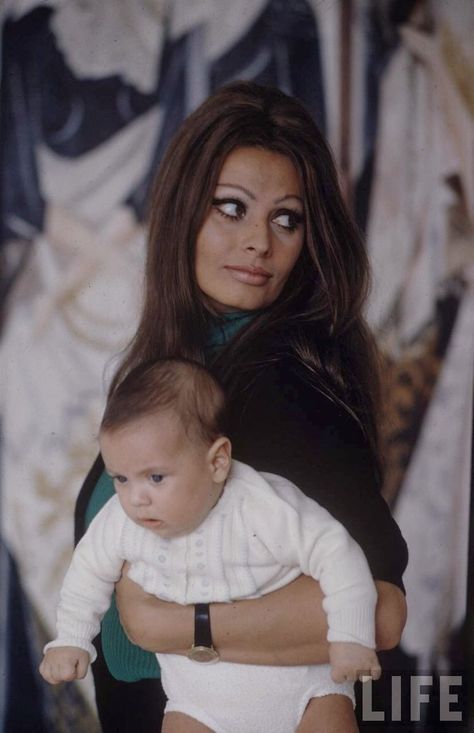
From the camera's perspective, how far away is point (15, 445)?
5.59ft

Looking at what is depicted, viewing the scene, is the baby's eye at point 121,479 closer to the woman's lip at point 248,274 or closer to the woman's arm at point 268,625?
the woman's arm at point 268,625

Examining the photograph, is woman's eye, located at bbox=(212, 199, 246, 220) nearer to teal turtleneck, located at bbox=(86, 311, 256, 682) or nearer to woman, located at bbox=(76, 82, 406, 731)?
woman, located at bbox=(76, 82, 406, 731)

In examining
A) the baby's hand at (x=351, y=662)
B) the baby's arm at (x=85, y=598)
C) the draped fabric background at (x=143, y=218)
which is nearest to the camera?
the baby's hand at (x=351, y=662)

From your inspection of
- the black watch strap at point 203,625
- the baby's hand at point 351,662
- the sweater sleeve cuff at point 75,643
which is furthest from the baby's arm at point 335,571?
the sweater sleeve cuff at point 75,643

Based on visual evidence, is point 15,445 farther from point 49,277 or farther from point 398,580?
point 398,580

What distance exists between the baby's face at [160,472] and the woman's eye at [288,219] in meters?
0.35

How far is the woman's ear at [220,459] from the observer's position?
1.11m

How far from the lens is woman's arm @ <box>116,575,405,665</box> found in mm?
1109

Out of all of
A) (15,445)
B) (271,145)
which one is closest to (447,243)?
(271,145)

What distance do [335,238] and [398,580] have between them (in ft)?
1.51

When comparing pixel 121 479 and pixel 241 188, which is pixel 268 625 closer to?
pixel 121 479

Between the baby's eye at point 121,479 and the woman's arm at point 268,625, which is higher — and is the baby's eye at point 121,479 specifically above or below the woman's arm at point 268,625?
above

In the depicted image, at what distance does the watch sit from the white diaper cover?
3 cm

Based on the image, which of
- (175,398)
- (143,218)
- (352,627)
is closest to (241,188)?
(175,398)
